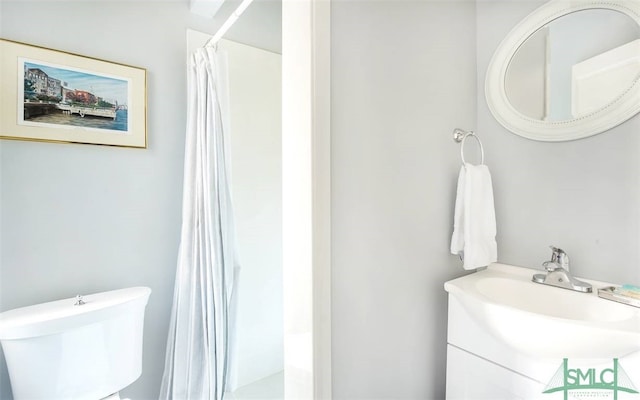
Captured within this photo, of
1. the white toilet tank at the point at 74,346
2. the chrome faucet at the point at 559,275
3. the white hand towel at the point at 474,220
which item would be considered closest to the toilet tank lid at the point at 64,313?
the white toilet tank at the point at 74,346

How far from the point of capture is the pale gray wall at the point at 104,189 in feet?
3.99

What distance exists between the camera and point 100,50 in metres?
1.37

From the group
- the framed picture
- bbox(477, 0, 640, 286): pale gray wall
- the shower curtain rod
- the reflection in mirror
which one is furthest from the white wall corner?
the reflection in mirror

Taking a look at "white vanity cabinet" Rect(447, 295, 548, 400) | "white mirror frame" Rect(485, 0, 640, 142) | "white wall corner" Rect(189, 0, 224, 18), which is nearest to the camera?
"white vanity cabinet" Rect(447, 295, 548, 400)

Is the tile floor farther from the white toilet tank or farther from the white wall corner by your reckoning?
the white wall corner

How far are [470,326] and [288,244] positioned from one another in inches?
26.2

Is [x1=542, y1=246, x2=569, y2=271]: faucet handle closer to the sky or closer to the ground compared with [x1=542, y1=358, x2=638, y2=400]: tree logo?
closer to the sky

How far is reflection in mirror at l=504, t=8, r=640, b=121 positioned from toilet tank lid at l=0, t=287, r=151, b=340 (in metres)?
1.83

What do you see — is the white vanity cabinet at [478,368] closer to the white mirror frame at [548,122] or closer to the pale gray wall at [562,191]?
the pale gray wall at [562,191]

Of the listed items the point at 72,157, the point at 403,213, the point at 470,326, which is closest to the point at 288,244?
the point at 403,213

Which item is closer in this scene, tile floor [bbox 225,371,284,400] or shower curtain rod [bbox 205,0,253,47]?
shower curtain rod [bbox 205,0,253,47]

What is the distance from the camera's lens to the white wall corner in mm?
1506

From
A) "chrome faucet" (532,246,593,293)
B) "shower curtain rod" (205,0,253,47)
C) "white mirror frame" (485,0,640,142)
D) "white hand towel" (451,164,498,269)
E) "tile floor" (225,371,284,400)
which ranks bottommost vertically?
"tile floor" (225,371,284,400)

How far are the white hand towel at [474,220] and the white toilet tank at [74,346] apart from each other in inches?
53.6
